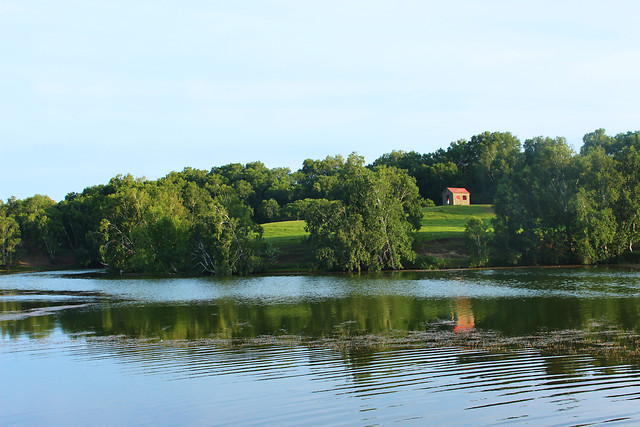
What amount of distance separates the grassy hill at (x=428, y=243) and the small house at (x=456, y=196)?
17.1 metres

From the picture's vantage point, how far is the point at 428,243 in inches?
3179

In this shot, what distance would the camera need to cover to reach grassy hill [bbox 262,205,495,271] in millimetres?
74381

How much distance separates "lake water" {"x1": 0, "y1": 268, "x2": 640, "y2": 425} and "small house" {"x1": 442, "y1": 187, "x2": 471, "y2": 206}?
8663 centimetres

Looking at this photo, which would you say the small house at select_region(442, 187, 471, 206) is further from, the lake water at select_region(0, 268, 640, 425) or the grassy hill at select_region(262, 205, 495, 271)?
the lake water at select_region(0, 268, 640, 425)

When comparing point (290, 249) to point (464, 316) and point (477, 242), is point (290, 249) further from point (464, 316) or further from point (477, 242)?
point (464, 316)

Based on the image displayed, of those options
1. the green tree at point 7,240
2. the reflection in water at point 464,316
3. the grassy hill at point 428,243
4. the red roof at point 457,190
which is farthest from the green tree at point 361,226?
the green tree at point 7,240

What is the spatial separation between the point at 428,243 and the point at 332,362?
64290 mm

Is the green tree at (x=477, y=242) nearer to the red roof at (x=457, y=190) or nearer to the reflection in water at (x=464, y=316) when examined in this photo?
the reflection in water at (x=464, y=316)

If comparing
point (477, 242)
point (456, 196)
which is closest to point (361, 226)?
point (477, 242)

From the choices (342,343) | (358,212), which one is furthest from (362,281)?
(342,343)

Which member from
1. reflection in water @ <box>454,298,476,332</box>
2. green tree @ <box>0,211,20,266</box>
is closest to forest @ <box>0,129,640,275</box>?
green tree @ <box>0,211,20,266</box>

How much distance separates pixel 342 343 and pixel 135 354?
815 centimetres

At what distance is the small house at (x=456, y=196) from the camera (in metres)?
125

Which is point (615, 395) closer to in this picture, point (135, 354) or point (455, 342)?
point (455, 342)
